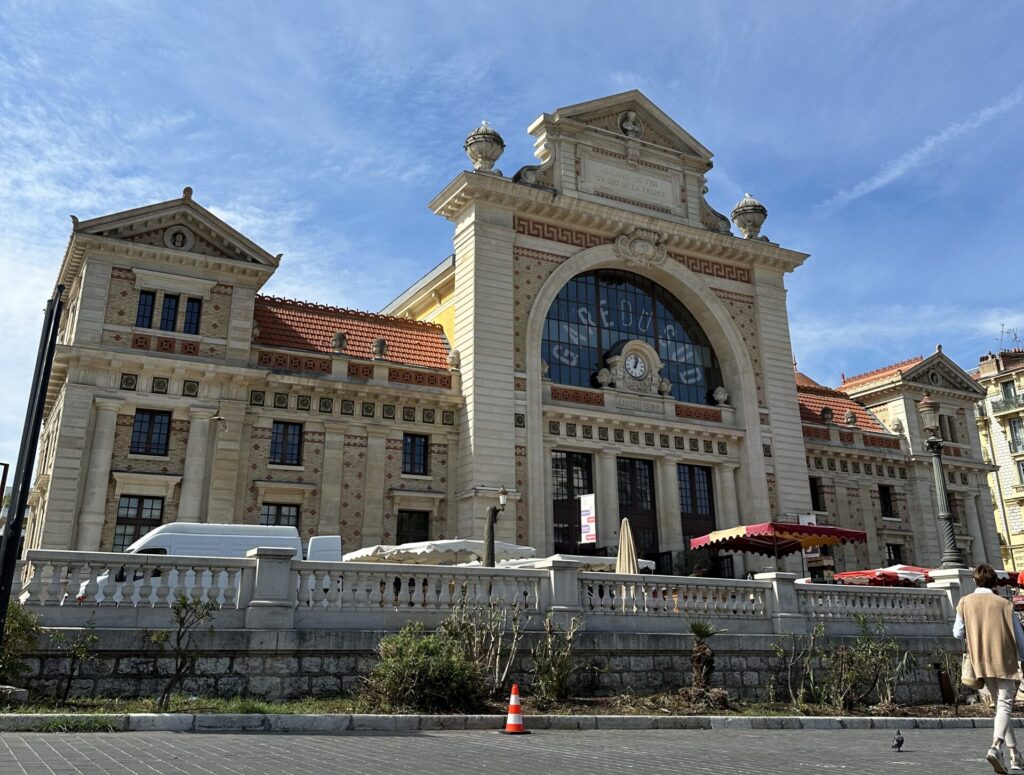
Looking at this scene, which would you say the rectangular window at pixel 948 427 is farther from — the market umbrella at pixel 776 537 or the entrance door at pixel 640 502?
the entrance door at pixel 640 502

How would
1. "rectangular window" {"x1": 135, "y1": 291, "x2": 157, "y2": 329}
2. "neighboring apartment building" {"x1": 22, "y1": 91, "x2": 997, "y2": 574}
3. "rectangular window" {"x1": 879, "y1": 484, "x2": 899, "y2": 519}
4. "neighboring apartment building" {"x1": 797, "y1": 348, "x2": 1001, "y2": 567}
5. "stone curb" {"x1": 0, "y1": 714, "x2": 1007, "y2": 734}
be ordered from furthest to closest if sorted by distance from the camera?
"rectangular window" {"x1": 879, "y1": 484, "x2": 899, "y2": 519}, "neighboring apartment building" {"x1": 797, "y1": 348, "x2": 1001, "y2": 567}, "rectangular window" {"x1": 135, "y1": 291, "x2": 157, "y2": 329}, "neighboring apartment building" {"x1": 22, "y1": 91, "x2": 997, "y2": 574}, "stone curb" {"x1": 0, "y1": 714, "x2": 1007, "y2": 734}

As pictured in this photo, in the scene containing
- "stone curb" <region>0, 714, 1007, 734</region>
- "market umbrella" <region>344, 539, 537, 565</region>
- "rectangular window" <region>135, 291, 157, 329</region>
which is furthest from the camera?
"rectangular window" <region>135, 291, 157, 329</region>

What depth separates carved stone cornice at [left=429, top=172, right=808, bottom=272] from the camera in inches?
1280

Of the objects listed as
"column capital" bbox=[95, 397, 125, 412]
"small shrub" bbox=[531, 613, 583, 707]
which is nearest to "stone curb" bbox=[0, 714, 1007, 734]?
"small shrub" bbox=[531, 613, 583, 707]

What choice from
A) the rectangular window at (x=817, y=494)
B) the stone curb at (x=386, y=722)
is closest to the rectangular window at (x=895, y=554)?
the rectangular window at (x=817, y=494)

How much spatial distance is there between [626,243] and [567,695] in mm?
24144

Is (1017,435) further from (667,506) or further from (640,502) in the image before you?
(640,502)

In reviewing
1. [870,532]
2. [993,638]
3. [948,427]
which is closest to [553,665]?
[993,638]

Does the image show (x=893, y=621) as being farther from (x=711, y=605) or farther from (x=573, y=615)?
(x=573, y=615)

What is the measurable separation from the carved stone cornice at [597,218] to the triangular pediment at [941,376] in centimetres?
997

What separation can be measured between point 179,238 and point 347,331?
6631 millimetres

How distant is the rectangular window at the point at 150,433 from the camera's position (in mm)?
26406

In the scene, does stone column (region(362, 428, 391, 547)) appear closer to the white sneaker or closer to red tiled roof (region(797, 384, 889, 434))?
red tiled roof (region(797, 384, 889, 434))

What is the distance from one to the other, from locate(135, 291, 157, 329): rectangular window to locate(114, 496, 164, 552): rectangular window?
216 inches
